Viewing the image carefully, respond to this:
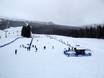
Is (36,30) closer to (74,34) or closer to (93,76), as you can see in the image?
(74,34)

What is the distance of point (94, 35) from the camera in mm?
50844

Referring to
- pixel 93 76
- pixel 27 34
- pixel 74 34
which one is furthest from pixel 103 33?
pixel 93 76

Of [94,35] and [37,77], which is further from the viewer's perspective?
[94,35]

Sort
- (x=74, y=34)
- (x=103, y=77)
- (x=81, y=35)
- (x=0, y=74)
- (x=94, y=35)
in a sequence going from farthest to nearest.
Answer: (x=74, y=34)
(x=81, y=35)
(x=94, y=35)
(x=103, y=77)
(x=0, y=74)

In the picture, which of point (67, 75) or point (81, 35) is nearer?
point (67, 75)

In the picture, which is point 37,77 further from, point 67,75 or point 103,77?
point 103,77

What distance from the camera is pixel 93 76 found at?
9164 millimetres

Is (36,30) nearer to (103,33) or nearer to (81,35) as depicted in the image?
(81,35)

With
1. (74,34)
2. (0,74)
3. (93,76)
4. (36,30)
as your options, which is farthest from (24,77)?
(36,30)

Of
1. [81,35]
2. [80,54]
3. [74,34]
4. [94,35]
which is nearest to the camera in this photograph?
[80,54]

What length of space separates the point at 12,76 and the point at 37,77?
1261 millimetres

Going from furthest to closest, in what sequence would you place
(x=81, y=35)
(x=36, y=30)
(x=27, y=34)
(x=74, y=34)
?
(x=36, y=30) → (x=74, y=34) → (x=81, y=35) → (x=27, y=34)

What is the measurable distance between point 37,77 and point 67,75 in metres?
1.80

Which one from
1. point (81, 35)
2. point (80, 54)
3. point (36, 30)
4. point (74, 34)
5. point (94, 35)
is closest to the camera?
point (80, 54)
